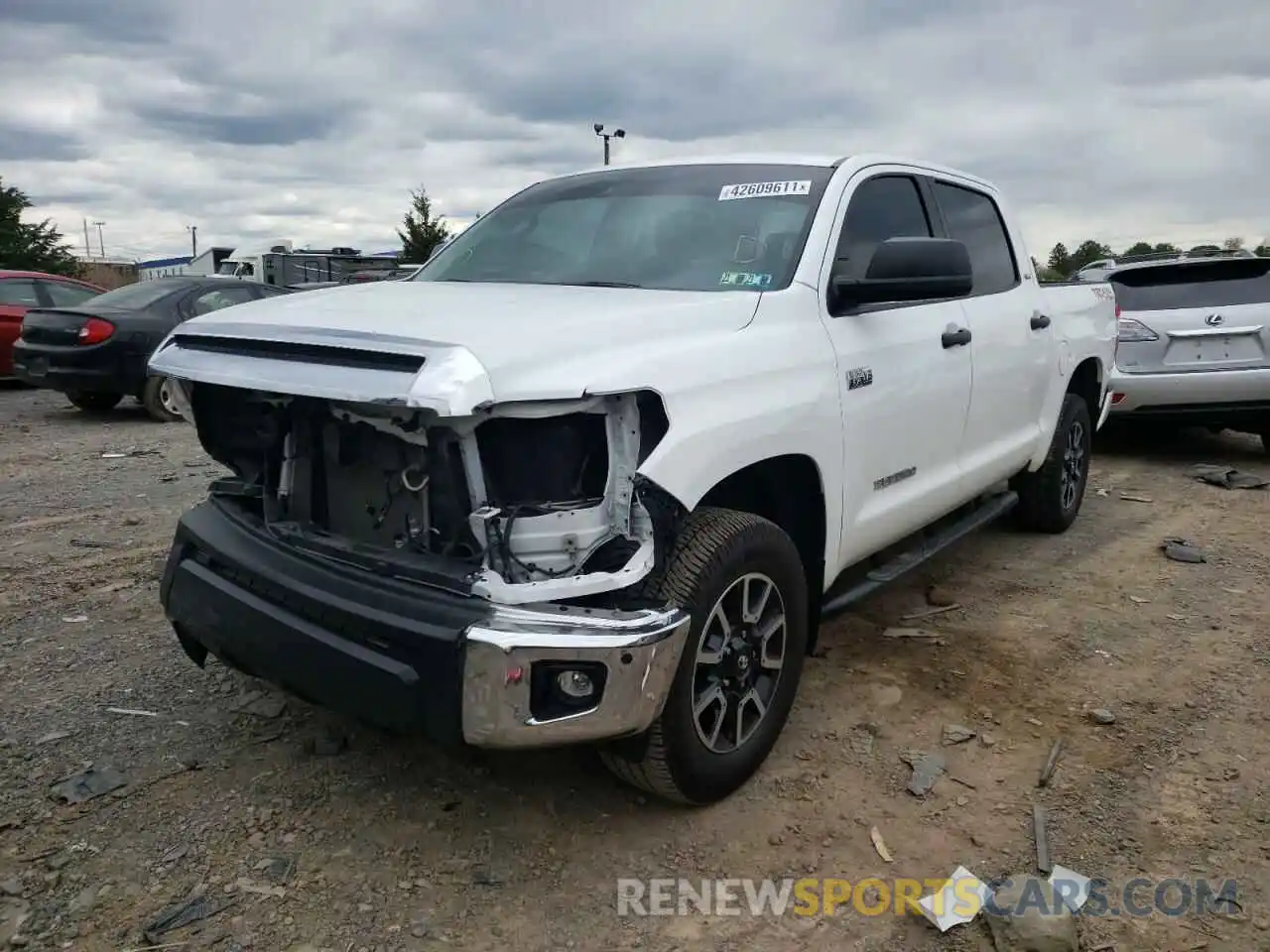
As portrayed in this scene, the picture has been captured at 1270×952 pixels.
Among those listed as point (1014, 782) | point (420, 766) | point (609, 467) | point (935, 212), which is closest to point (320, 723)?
point (420, 766)

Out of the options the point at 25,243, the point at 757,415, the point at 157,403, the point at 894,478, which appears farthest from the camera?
the point at 25,243

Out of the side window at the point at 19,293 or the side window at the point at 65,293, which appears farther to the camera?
the side window at the point at 65,293

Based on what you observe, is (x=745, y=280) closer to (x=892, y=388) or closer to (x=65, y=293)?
(x=892, y=388)

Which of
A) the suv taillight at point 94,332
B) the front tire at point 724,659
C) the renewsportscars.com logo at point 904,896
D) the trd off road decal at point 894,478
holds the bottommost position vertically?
the renewsportscars.com logo at point 904,896

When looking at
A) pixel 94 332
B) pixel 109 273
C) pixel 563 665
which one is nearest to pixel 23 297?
pixel 94 332

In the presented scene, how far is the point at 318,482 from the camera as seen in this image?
2959mm

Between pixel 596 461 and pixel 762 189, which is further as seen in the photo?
pixel 762 189

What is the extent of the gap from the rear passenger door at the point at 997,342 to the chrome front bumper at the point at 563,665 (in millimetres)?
2255

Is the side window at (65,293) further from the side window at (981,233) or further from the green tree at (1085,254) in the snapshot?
the green tree at (1085,254)

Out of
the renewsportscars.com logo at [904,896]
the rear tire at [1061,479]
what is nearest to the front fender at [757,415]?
the renewsportscars.com logo at [904,896]

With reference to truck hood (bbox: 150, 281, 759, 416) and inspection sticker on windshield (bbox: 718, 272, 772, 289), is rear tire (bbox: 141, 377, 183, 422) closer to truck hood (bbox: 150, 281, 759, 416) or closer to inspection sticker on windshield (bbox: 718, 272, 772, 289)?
truck hood (bbox: 150, 281, 759, 416)

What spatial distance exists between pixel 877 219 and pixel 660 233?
2.90ft

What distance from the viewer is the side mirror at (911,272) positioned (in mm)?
3164

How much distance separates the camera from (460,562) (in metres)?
2.54
